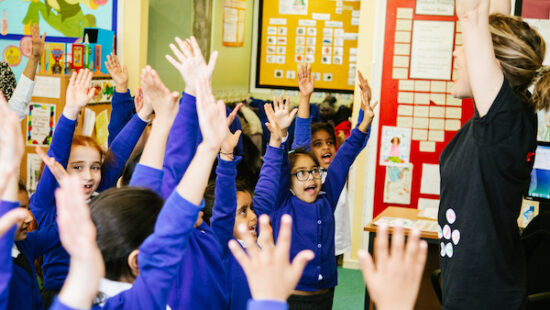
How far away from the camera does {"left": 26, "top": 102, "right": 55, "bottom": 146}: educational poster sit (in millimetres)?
4012

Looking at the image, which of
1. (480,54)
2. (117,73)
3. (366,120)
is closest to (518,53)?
(480,54)

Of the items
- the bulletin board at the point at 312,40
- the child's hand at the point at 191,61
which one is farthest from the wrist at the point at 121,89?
the bulletin board at the point at 312,40

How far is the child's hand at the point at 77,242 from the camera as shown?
0.91m

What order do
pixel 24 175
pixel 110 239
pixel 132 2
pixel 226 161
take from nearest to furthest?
pixel 110 239, pixel 226 161, pixel 24 175, pixel 132 2

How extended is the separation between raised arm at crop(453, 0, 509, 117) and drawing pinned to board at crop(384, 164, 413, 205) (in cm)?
325

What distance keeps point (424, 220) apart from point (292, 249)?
103cm

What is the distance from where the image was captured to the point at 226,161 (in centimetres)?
177

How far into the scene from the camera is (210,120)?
126 cm

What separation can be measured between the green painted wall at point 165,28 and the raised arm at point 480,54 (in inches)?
153

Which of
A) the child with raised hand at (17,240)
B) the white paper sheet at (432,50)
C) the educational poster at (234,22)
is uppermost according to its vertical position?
the educational poster at (234,22)

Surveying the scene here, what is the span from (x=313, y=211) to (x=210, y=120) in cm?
151

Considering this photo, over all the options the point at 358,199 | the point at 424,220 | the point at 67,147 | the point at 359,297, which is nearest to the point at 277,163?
the point at 67,147

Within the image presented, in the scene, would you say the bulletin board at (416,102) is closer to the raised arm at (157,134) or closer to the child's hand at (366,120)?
the child's hand at (366,120)

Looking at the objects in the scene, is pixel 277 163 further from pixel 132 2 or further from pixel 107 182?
pixel 132 2
